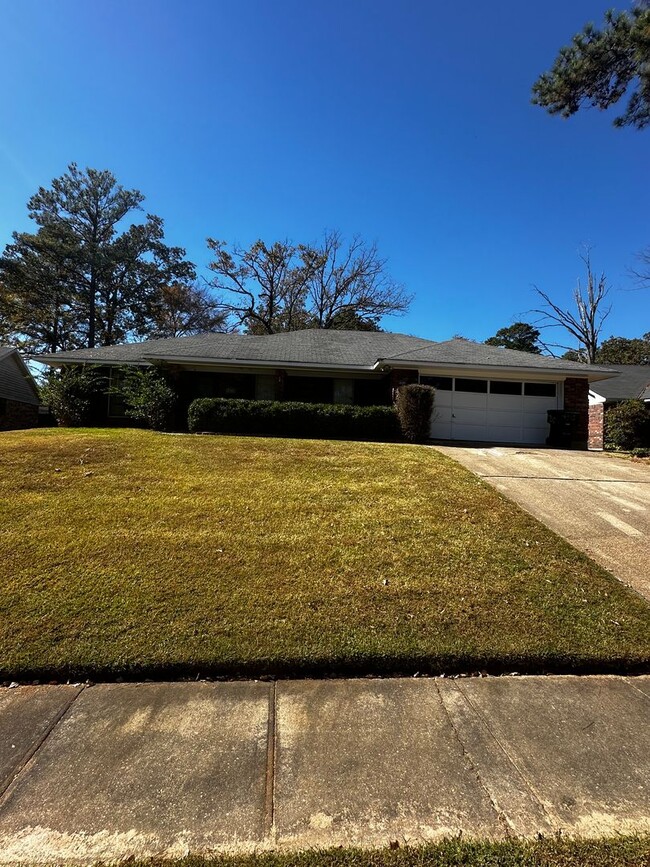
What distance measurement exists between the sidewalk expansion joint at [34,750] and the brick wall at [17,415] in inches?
890

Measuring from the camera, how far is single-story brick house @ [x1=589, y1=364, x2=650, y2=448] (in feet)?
60.5

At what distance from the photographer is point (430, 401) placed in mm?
11820

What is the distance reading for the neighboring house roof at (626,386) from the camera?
62.3ft

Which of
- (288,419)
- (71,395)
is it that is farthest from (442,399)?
(71,395)

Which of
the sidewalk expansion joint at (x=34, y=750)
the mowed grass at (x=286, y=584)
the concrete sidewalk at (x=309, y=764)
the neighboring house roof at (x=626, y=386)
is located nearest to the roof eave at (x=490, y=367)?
the neighboring house roof at (x=626, y=386)

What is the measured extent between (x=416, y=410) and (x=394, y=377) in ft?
7.08

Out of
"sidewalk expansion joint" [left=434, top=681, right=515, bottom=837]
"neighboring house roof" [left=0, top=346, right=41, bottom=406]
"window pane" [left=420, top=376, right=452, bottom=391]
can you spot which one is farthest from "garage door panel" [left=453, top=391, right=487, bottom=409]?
"neighboring house roof" [left=0, top=346, right=41, bottom=406]

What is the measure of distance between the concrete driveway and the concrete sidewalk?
2.17 metres

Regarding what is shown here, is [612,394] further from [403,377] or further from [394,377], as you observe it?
[394,377]

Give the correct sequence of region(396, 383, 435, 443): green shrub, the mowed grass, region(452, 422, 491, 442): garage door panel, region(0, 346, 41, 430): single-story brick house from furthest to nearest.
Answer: region(0, 346, 41, 430): single-story brick house
region(452, 422, 491, 442): garage door panel
region(396, 383, 435, 443): green shrub
the mowed grass

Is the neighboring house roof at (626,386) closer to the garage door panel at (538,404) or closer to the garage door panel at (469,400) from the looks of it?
the garage door panel at (538,404)

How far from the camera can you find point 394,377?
13.6m

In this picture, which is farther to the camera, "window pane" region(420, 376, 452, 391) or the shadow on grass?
"window pane" region(420, 376, 452, 391)

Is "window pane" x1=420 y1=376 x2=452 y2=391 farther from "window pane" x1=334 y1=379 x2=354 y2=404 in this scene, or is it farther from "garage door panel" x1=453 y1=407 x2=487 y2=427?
"window pane" x1=334 y1=379 x2=354 y2=404
